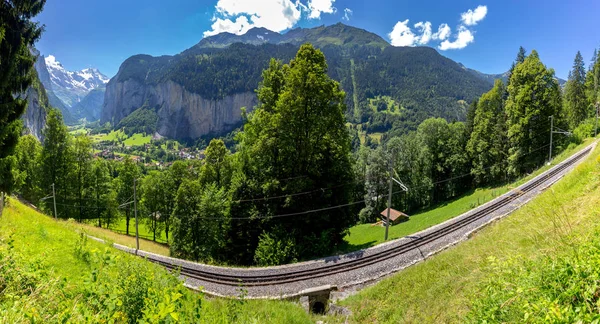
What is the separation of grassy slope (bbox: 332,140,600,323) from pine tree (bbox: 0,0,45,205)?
1606 centimetres

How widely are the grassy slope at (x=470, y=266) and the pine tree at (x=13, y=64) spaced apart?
16.1 m

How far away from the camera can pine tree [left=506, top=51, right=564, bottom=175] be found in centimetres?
3250

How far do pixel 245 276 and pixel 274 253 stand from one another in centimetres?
228

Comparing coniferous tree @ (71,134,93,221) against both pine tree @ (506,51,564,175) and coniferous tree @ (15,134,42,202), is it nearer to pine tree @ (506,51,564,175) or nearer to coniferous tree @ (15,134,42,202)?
coniferous tree @ (15,134,42,202)

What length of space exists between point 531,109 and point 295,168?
29826mm

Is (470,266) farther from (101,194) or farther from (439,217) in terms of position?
(101,194)

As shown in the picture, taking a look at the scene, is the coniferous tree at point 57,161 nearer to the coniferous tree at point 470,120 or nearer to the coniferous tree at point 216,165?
the coniferous tree at point 216,165

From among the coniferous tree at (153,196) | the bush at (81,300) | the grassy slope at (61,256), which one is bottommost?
the coniferous tree at (153,196)

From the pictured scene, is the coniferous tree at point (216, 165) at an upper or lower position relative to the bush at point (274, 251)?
upper

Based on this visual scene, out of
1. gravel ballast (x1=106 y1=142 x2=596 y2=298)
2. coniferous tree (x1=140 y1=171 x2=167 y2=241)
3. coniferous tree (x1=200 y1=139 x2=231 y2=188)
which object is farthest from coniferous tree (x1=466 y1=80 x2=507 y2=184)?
coniferous tree (x1=140 y1=171 x2=167 y2=241)

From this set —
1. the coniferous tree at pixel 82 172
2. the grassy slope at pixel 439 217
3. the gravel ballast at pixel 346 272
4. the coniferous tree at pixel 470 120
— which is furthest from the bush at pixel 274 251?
the coniferous tree at pixel 470 120

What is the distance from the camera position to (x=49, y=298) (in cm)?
422

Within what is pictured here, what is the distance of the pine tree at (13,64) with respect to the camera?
12.9 meters

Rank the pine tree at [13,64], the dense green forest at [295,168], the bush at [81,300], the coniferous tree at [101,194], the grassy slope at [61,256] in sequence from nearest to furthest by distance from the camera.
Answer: the bush at [81,300] < the grassy slope at [61,256] < the pine tree at [13,64] < the dense green forest at [295,168] < the coniferous tree at [101,194]
